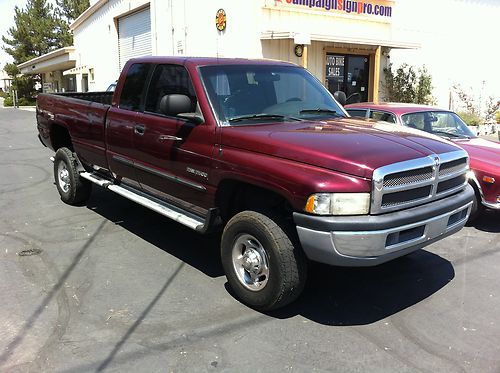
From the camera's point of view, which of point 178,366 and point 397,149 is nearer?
point 178,366

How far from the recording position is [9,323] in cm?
377

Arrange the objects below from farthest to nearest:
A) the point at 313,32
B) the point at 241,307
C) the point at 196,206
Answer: the point at 313,32, the point at 196,206, the point at 241,307

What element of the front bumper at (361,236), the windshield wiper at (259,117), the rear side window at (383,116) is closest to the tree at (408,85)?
the rear side window at (383,116)

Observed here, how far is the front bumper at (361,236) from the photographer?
340 centimetres

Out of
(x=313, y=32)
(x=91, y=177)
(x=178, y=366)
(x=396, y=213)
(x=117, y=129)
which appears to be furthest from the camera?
(x=313, y=32)

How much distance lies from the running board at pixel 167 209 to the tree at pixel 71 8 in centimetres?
5383

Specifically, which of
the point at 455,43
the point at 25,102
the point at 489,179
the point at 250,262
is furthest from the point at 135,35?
the point at 25,102

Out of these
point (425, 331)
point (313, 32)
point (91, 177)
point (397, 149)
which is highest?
point (313, 32)

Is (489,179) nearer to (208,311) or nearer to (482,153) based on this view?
(482,153)

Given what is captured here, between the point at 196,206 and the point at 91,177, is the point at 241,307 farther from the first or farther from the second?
the point at 91,177

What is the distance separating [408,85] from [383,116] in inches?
434

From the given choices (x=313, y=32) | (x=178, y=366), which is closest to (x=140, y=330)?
(x=178, y=366)

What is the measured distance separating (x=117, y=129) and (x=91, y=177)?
3.50 ft

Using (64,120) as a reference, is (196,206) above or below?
below
